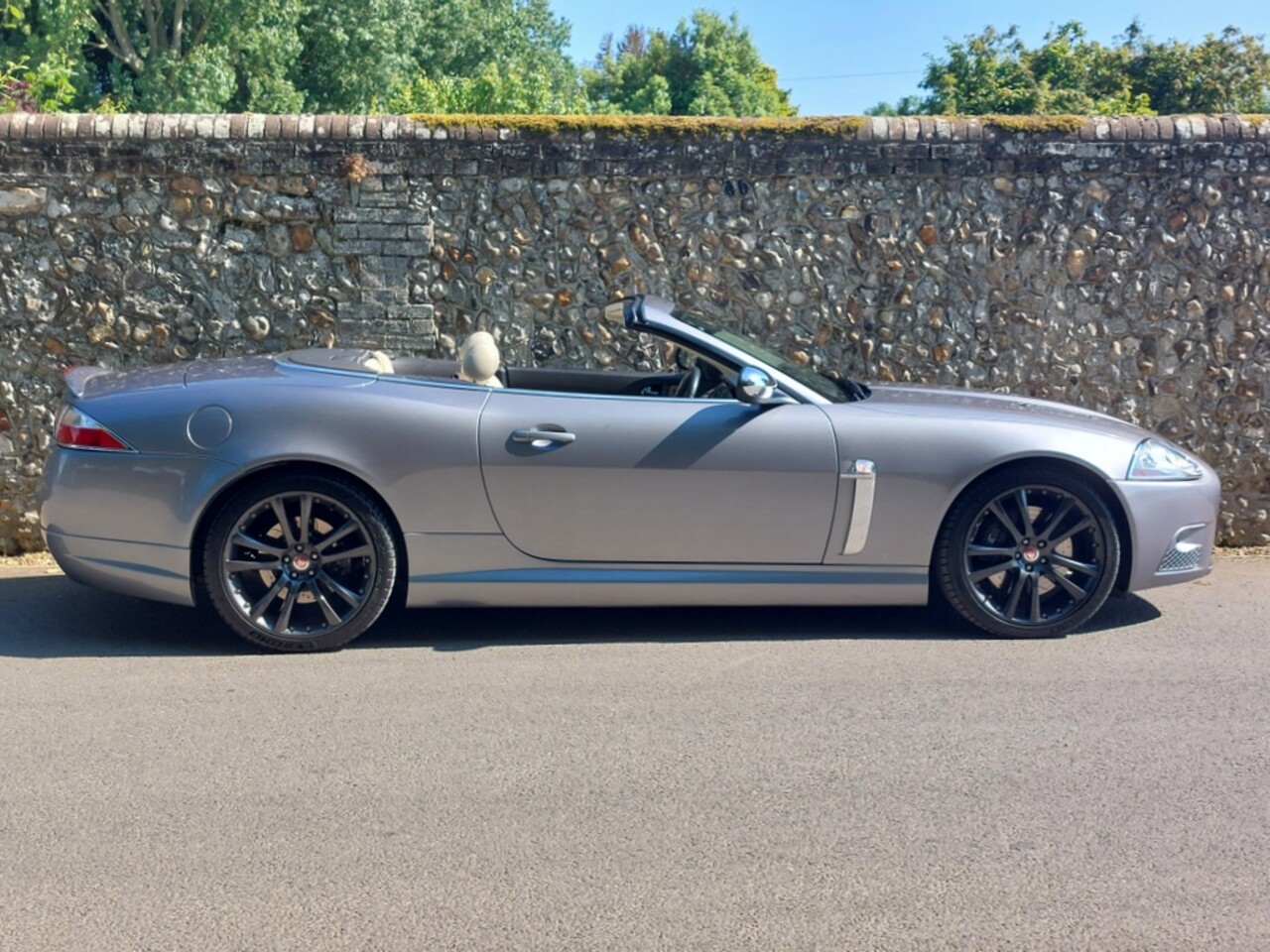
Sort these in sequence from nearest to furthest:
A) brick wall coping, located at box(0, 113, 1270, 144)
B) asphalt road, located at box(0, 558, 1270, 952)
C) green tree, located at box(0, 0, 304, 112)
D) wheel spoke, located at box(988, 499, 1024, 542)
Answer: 1. asphalt road, located at box(0, 558, 1270, 952)
2. wheel spoke, located at box(988, 499, 1024, 542)
3. brick wall coping, located at box(0, 113, 1270, 144)
4. green tree, located at box(0, 0, 304, 112)

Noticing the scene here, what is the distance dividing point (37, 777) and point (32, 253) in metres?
4.29

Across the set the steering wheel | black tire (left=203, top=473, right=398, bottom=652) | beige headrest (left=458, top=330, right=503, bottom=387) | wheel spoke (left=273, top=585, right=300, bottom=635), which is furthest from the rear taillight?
the steering wheel

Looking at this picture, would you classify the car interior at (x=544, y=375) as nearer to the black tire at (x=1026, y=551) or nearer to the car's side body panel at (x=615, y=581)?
the car's side body panel at (x=615, y=581)

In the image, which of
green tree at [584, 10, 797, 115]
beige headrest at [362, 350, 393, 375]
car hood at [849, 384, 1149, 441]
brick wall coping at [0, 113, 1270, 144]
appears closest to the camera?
car hood at [849, 384, 1149, 441]

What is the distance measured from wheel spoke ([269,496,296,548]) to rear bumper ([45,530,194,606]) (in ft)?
1.32

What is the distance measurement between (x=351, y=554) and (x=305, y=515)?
0.25m

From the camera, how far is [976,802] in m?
4.18

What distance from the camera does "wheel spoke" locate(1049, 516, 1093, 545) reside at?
5871 millimetres

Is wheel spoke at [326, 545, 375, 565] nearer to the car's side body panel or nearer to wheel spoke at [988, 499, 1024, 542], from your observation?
the car's side body panel

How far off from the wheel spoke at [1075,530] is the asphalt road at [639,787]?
18.1 inches

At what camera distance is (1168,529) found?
235 inches

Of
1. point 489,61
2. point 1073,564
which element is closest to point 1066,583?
point 1073,564

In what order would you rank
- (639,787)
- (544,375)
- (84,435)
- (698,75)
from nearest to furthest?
(639,787) → (84,435) → (544,375) → (698,75)

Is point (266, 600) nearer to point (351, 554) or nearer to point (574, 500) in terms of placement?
point (351, 554)
